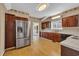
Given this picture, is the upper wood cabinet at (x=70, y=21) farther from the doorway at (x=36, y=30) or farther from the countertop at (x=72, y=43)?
the doorway at (x=36, y=30)

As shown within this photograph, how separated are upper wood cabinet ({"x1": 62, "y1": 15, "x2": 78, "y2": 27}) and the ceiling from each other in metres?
0.18

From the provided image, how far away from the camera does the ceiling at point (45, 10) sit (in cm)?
180

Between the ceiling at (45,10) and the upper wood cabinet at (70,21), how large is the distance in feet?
0.58

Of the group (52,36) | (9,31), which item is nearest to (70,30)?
(52,36)

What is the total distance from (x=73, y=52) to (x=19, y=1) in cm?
118

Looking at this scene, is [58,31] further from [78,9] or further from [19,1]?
[19,1]

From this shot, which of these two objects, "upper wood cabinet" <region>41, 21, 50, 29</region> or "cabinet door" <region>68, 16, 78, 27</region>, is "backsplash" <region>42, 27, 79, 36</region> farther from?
"upper wood cabinet" <region>41, 21, 50, 29</region>

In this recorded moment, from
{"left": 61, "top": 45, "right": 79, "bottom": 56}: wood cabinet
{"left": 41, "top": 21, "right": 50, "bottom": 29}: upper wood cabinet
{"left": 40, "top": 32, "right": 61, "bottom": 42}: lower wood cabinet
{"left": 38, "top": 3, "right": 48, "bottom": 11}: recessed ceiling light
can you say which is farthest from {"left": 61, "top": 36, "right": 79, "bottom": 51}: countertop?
{"left": 38, "top": 3, "right": 48, "bottom": 11}: recessed ceiling light

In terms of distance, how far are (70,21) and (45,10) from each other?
1.67ft

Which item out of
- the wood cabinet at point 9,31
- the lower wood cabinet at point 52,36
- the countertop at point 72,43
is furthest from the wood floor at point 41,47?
the wood cabinet at point 9,31

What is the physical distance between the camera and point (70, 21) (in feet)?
6.18

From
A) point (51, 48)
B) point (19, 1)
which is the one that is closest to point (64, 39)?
point (51, 48)

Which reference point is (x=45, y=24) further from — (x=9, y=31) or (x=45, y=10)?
(x=9, y=31)

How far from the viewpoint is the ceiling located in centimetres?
180
